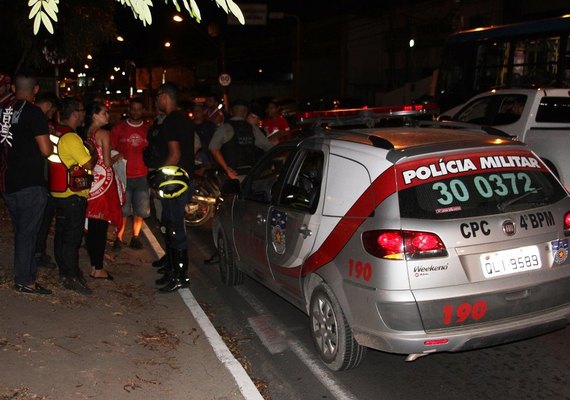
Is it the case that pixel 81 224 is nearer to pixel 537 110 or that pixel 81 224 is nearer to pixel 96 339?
pixel 96 339

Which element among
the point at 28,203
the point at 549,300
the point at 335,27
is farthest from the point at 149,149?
the point at 335,27

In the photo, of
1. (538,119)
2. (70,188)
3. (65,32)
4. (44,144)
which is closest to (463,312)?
(44,144)

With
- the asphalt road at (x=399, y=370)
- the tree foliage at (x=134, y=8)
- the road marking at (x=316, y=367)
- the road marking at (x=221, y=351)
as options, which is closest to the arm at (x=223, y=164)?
the road marking at (x=221, y=351)

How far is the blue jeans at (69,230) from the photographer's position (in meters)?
6.32

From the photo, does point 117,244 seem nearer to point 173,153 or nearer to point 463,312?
point 173,153

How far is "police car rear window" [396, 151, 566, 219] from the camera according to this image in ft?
13.8

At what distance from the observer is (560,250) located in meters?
4.38

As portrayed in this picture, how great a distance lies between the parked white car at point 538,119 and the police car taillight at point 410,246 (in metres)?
5.44

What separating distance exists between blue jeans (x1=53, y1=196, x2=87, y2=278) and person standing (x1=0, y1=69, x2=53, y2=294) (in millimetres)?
364

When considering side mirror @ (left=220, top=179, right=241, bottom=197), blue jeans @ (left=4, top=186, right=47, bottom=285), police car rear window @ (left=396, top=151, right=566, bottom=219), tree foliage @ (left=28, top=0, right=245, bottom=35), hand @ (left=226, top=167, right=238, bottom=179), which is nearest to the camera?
tree foliage @ (left=28, top=0, right=245, bottom=35)

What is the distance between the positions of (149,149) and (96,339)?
2.55 m

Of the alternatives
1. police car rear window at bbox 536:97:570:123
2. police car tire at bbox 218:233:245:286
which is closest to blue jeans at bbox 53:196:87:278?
police car tire at bbox 218:233:245:286

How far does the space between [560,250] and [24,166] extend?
445 cm

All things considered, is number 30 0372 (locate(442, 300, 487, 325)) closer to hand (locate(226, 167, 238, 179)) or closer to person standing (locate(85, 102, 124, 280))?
person standing (locate(85, 102, 124, 280))
